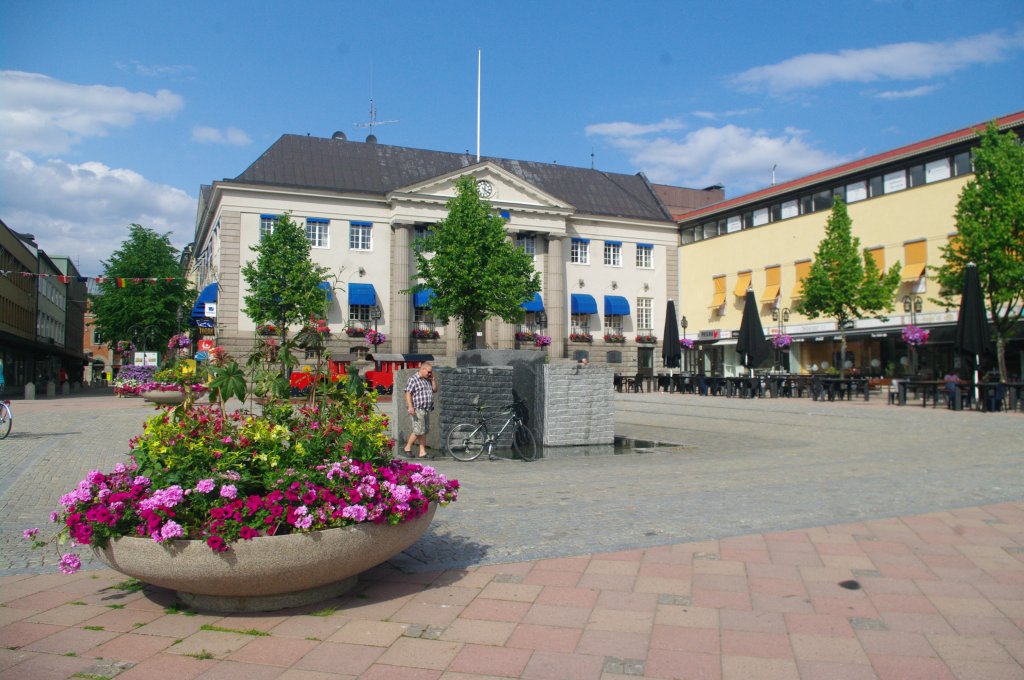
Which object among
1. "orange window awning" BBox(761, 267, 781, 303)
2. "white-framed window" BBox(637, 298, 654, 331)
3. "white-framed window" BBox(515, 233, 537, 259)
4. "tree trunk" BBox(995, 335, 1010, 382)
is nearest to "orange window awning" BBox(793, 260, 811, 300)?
"orange window awning" BBox(761, 267, 781, 303)

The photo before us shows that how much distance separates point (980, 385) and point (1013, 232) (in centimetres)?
1024

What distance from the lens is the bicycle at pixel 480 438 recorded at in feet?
41.2

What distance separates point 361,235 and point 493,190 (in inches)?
335

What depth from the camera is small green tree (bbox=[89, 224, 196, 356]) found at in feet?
165

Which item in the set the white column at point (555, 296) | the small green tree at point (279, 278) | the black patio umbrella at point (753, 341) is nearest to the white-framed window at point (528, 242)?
the white column at point (555, 296)

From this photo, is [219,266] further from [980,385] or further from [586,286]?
[980,385]

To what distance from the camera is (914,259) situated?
36.4 m

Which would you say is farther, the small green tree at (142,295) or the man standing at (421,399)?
the small green tree at (142,295)

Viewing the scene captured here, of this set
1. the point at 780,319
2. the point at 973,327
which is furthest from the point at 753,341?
the point at 780,319

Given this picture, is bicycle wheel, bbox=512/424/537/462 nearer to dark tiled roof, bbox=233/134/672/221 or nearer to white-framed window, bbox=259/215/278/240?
white-framed window, bbox=259/215/278/240

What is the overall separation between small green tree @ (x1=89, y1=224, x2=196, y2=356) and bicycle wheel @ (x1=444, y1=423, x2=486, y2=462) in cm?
4000

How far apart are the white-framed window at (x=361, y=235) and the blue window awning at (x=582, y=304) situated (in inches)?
525

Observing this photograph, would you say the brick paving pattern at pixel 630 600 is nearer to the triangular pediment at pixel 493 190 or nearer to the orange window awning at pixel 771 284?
the orange window awning at pixel 771 284

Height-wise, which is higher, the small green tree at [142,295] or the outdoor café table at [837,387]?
the small green tree at [142,295]
